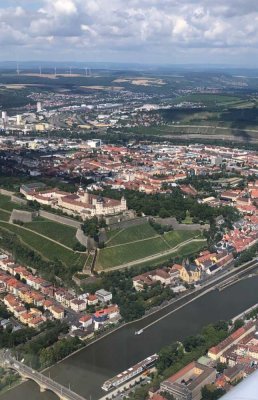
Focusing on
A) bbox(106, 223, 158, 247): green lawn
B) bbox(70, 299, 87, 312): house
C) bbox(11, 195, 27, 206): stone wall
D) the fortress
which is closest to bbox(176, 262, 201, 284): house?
bbox(106, 223, 158, 247): green lawn

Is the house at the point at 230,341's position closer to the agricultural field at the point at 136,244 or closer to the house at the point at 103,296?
the house at the point at 103,296

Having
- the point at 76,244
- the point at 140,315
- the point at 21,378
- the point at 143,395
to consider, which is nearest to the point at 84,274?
the point at 76,244

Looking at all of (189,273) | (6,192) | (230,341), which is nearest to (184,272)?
(189,273)

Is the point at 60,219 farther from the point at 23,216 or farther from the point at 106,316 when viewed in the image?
the point at 106,316

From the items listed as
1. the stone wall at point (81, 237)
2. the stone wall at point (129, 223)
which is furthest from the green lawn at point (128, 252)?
the stone wall at point (129, 223)

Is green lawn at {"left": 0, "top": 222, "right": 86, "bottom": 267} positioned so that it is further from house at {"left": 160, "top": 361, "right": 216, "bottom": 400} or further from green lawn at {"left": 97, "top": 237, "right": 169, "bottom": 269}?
house at {"left": 160, "top": 361, "right": 216, "bottom": 400}

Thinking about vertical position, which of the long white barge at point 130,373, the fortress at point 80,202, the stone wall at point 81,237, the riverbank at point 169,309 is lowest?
the riverbank at point 169,309
